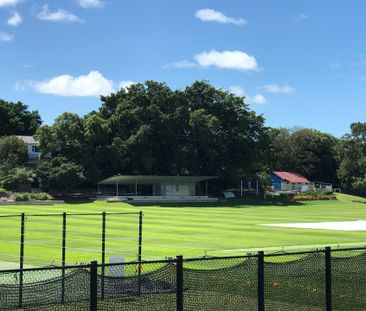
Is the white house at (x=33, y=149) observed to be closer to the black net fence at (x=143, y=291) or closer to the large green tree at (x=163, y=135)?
the large green tree at (x=163, y=135)

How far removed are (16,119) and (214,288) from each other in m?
115

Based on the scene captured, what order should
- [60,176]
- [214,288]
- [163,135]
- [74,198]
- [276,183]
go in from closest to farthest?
[214,288] < [74,198] < [60,176] < [163,135] < [276,183]

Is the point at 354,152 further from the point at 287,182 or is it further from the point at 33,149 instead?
the point at 33,149

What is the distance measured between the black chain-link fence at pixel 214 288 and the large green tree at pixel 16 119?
113311 mm

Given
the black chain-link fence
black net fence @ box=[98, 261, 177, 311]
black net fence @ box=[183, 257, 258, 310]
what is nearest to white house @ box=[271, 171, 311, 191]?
the black chain-link fence

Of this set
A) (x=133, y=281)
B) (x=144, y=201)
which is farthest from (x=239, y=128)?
(x=133, y=281)

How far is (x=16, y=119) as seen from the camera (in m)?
119

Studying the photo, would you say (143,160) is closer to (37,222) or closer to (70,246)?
(37,222)

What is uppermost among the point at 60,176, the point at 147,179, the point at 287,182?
the point at 287,182

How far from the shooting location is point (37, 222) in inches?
1469

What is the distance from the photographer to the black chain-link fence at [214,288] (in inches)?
326

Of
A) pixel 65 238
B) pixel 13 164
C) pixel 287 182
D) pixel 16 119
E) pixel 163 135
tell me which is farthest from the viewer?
pixel 287 182

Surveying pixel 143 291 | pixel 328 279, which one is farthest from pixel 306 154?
pixel 143 291

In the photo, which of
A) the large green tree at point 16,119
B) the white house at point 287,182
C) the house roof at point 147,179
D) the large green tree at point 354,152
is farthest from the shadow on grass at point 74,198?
the white house at point 287,182
